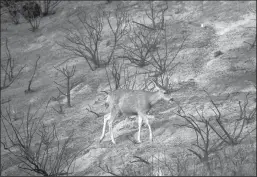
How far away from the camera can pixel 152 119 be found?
19.4 ft

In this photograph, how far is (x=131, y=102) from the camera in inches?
205

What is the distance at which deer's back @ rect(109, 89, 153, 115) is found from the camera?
17.1 feet

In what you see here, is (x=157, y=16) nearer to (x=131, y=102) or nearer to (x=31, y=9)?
(x=131, y=102)

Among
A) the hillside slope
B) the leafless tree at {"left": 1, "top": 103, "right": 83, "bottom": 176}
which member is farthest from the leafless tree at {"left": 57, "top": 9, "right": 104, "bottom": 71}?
the leafless tree at {"left": 1, "top": 103, "right": 83, "bottom": 176}

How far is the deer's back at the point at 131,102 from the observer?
520 centimetres

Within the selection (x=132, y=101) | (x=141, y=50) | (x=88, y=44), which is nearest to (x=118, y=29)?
(x=88, y=44)

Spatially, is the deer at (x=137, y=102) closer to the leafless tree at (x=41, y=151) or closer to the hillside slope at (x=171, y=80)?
the hillside slope at (x=171, y=80)

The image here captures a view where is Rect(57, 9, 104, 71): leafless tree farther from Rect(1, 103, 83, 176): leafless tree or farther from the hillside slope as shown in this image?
Rect(1, 103, 83, 176): leafless tree

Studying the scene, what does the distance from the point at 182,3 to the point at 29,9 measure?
17.1 feet

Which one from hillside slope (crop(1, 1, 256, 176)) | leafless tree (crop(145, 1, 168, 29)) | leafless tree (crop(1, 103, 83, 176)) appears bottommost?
leafless tree (crop(1, 103, 83, 176))

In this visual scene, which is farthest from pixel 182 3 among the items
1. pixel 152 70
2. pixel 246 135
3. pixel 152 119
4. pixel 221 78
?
pixel 246 135

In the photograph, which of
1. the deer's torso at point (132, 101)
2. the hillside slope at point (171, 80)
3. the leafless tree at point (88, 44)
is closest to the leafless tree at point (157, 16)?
the hillside slope at point (171, 80)

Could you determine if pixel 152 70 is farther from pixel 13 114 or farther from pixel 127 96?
pixel 13 114

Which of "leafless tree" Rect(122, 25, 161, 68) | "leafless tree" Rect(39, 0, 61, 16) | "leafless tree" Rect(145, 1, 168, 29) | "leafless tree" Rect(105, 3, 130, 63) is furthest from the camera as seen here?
"leafless tree" Rect(39, 0, 61, 16)
